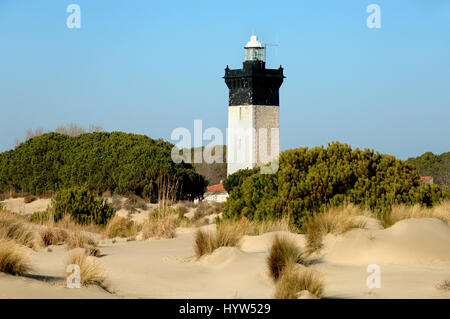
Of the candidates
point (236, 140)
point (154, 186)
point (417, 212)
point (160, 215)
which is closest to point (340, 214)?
point (417, 212)

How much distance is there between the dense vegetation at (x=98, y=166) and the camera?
3847 cm

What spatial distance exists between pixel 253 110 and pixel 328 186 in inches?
1266

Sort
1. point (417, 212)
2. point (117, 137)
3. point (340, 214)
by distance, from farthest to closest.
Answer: point (117, 137), point (417, 212), point (340, 214)

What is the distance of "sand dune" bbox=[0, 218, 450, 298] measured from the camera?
9812 millimetres

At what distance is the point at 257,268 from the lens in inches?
447

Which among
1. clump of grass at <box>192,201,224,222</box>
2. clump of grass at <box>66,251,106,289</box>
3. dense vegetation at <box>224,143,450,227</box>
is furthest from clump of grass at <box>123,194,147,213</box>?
clump of grass at <box>66,251,106,289</box>

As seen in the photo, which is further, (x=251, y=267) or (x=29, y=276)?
(x=251, y=267)

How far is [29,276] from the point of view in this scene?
33.2 feet

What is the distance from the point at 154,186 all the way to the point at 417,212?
976 inches

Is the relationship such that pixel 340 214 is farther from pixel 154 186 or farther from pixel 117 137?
pixel 117 137

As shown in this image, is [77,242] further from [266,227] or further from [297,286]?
[297,286]

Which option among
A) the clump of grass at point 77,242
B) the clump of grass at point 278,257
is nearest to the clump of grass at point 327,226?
the clump of grass at point 278,257

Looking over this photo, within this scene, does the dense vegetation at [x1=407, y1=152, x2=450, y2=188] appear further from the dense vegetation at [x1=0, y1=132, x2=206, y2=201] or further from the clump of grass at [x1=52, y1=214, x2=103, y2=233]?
the clump of grass at [x1=52, y1=214, x2=103, y2=233]

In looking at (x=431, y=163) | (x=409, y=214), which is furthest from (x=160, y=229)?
(x=431, y=163)
